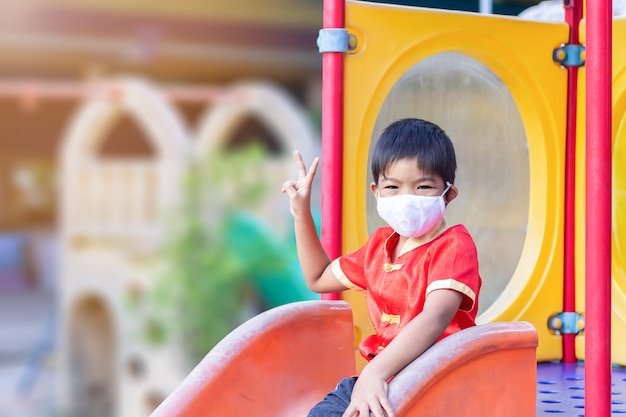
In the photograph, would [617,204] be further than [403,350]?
Yes

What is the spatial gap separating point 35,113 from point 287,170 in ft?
5.23

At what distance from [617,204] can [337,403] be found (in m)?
0.91

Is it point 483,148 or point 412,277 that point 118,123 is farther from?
point 412,277

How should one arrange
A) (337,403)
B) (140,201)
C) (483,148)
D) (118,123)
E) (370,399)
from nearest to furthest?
(370,399), (337,403), (483,148), (140,201), (118,123)

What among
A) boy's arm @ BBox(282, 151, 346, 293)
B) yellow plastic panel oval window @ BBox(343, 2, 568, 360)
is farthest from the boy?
yellow plastic panel oval window @ BBox(343, 2, 568, 360)

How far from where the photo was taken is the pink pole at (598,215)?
103 cm

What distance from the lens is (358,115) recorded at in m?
1.48

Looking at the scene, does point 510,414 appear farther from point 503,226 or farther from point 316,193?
point 316,193

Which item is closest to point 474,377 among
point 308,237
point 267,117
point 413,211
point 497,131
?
point 413,211

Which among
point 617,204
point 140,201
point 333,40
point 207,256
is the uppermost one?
point 333,40

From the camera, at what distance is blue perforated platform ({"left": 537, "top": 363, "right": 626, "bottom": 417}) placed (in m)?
1.35

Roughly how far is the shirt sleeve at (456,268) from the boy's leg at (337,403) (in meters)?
0.17

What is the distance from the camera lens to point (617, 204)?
1.77 m

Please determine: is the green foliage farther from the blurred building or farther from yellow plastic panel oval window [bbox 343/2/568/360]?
yellow plastic panel oval window [bbox 343/2/568/360]
